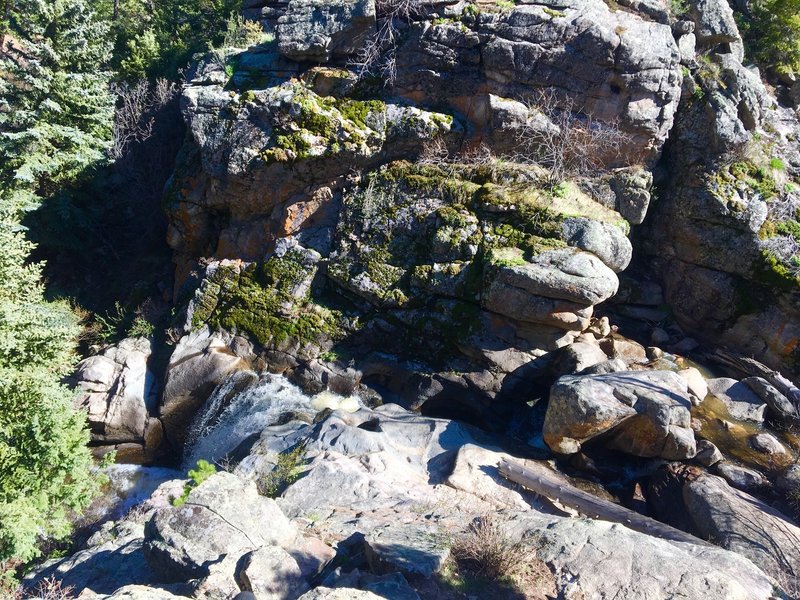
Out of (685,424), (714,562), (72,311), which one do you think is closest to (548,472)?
(685,424)

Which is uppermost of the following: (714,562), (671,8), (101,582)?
(671,8)

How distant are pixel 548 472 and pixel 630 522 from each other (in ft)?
5.59

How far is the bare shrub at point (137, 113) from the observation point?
1595 centimetres

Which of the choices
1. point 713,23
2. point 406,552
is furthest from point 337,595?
point 713,23

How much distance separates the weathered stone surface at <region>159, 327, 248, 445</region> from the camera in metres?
11.7

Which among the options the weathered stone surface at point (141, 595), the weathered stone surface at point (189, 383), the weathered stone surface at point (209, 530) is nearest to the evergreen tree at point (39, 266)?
the weathered stone surface at point (189, 383)

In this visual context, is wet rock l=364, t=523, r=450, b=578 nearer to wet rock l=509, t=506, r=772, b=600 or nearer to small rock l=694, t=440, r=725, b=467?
wet rock l=509, t=506, r=772, b=600

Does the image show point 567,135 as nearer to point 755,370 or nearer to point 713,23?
point 713,23

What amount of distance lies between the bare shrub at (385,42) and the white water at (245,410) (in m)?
7.80

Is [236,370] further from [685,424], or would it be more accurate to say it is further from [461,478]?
[685,424]

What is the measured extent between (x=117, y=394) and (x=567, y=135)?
11994 mm

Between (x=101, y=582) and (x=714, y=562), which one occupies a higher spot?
(x=714, y=562)

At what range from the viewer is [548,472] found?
9117 mm

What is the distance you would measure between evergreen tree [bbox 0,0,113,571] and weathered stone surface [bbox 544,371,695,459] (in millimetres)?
7907
